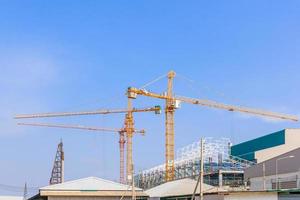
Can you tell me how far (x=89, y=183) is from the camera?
7338 centimetres

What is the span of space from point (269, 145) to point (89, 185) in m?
73.6

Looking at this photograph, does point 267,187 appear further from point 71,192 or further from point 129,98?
point 129,98

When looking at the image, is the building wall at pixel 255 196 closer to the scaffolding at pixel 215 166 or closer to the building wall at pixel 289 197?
the building wall at pixel 289 197

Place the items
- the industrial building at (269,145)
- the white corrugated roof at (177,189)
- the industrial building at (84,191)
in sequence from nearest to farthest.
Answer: the industrial building at (84,191), the white corrugated roof at (177,189), the industrial building at (269,145)

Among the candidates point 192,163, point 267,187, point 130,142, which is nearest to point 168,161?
point 192,163

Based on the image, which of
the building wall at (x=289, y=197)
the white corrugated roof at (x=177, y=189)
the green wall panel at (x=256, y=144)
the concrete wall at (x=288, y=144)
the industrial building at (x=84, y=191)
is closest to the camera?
the building wall at (x=289, y=197)

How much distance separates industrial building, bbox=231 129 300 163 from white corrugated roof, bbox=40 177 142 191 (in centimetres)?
6393

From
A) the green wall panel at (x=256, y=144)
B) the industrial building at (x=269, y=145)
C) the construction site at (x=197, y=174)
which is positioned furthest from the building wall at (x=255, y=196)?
the green wall panel at (x=256, y=144)

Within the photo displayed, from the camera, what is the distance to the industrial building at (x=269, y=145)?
127312 mm

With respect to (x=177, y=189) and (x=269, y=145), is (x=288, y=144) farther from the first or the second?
(x=177, y=189)

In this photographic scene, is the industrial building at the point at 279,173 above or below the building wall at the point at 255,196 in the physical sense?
above

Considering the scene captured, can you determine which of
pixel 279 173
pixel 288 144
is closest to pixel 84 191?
pixel 279 173

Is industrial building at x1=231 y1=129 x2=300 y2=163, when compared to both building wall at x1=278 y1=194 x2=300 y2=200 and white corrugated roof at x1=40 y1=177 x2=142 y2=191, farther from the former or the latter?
building wall at x1=278 y1=194 x2=300 y2=200

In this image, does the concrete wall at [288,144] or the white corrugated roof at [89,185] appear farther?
the concrete wall at [288,144]
